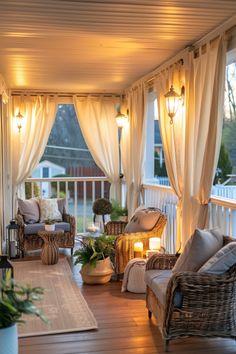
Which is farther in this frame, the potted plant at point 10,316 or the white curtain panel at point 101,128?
the white curtain panel at point 101,128

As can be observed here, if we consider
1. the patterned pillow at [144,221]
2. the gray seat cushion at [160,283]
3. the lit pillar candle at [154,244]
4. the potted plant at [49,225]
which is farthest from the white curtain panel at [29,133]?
the gray seat cushion at [160,283]

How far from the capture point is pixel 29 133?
7242 mm

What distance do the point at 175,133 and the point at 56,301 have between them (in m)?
2.21

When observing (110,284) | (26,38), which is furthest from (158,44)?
(110,284)

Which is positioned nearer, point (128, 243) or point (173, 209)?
point (128, 243)

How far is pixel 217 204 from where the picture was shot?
→ 397 centimetres

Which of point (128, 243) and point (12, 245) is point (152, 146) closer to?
point (128, 243)

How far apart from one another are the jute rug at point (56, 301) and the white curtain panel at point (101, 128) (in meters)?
2.35

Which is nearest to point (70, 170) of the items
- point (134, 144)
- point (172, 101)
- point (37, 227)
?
point (134, 144)

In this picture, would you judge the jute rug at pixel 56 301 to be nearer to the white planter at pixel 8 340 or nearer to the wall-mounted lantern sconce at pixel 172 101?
the white planter at pixel 8 340

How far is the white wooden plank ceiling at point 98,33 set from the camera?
3217 mm

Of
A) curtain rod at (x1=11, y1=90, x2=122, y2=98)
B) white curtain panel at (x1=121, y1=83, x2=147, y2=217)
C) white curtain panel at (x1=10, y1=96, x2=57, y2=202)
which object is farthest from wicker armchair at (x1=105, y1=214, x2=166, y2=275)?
curtain rod at (x1=11, y1=90, x2=122, y2=98)

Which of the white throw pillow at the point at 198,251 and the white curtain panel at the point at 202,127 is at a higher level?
the white curtain panel at the point at 202,127

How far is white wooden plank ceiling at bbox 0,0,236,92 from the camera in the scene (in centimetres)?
322
